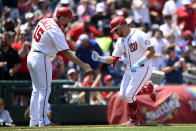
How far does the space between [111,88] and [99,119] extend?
2.83 feet

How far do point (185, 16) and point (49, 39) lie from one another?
842 centimetres

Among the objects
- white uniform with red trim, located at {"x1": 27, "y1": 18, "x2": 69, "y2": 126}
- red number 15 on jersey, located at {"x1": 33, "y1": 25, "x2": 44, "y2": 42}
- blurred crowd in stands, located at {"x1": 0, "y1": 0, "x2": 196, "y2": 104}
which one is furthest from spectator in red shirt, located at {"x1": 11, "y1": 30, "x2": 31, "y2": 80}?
white uniform with red trim, located at {"x1": 27, "y1": 18, "x2": 69, "y2": 126}

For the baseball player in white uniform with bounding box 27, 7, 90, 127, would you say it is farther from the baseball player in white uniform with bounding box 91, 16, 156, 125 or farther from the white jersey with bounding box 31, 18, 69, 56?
the baseball player in white uniform with bounding box 91, 16, 156, 125

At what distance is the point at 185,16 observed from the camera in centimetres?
1584

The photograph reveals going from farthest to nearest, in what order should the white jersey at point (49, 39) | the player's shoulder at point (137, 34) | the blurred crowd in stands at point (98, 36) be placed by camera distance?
the blurred crowd in stands at point (98, 36) < the player's shoulder at point (137, 34) < the white jersey at point (49, 39)

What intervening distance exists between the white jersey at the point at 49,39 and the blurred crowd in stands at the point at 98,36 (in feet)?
6.88

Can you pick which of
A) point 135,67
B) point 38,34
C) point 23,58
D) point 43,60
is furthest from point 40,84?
point 23,58

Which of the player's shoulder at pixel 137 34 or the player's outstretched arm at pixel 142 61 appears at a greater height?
the player's shoulder at pixel 137 34

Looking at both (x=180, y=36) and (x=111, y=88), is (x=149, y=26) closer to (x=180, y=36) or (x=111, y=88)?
(x=180, y=36)

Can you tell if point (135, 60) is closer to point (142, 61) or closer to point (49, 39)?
point (142, 61)

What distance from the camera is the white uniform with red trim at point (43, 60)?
328 inches

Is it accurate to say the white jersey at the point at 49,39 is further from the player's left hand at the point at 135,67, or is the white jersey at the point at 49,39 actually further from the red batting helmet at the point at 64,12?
the player's left hand at the point at 135,67

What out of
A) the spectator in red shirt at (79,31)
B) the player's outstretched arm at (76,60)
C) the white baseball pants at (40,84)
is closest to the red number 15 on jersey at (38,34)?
the white baseball pants at (40,84)

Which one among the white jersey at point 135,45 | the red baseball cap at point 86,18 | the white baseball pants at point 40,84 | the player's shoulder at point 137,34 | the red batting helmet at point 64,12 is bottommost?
the white baseball pants at point 40,84
